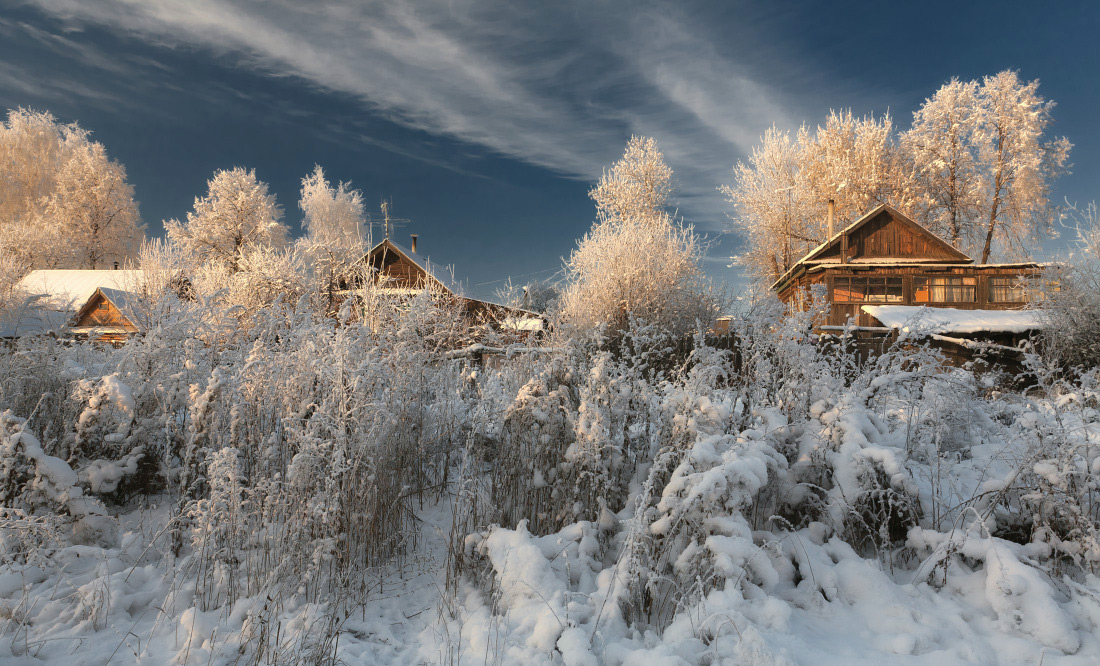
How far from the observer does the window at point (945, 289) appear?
20859mm

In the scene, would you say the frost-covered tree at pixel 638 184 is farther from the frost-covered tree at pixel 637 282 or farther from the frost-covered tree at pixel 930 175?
the frost-covered tree at pixel 637 282

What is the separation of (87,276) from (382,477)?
3025 centimetres

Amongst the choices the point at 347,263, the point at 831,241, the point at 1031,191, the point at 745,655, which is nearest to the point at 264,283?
the point at 347,263

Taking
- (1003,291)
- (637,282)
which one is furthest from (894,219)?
(637,282)

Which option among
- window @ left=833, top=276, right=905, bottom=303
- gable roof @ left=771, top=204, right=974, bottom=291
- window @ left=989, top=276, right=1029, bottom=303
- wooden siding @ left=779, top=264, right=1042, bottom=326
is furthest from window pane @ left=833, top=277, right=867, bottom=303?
window @ left=989, top=276, right=1029, bottom=303

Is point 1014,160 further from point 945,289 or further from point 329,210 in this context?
point 329,210

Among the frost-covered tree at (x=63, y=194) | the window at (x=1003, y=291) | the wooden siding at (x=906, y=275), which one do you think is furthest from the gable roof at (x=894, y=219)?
the frost-covered tree at (x=63, y=194)

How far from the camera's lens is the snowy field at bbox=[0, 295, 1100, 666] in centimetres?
209

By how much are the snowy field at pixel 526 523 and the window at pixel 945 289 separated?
68.5 feet

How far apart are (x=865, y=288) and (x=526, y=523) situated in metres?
22.7

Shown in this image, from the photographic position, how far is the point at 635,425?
3738mm

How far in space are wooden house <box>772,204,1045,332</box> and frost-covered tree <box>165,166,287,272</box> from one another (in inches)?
1089

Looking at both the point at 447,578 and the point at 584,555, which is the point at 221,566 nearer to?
the point at 447,578

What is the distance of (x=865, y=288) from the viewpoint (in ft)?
70.2
